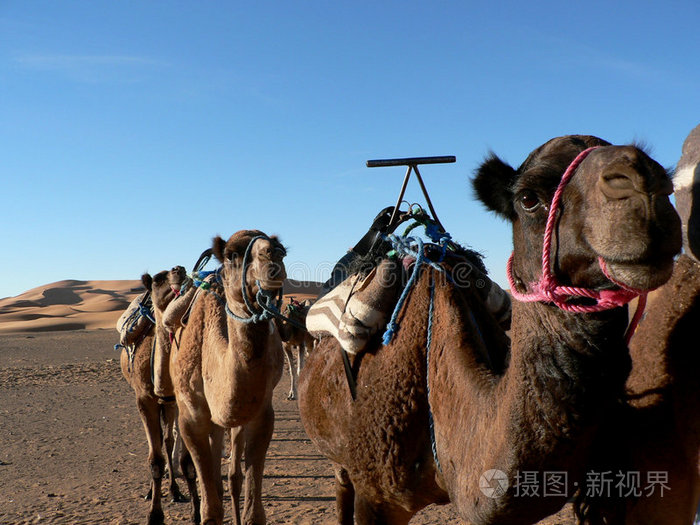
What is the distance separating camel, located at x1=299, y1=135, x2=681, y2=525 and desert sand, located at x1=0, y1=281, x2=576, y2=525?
2.82m

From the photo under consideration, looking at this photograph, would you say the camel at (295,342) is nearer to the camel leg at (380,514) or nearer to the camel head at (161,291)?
the camel head at (161,291)

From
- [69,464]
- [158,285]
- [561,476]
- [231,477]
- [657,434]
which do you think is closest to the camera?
[561,476]

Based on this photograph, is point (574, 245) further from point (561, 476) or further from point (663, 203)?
point (561, 476)

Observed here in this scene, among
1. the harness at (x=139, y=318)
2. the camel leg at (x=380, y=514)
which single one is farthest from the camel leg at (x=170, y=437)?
the camel leg at (x=380, y=514)

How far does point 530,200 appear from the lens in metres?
1.99

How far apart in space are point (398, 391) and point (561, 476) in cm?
103

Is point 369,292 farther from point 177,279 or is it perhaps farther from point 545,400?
point 177,279

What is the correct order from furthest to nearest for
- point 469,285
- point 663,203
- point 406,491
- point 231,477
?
point 231,477, point 469,285, point 406,491, point 663,203

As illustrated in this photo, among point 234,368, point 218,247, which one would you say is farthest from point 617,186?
point 218,247

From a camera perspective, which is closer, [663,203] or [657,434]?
[663,203]

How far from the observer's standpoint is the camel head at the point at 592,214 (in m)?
1.57

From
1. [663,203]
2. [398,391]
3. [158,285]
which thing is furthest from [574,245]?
[158,285]

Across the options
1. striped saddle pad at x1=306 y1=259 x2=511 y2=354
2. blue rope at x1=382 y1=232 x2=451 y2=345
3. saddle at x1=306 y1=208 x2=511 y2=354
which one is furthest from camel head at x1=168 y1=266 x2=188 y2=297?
blue rope at x1=382 y1=232 x2=451 y2=345

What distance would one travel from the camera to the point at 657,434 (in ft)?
8.12
